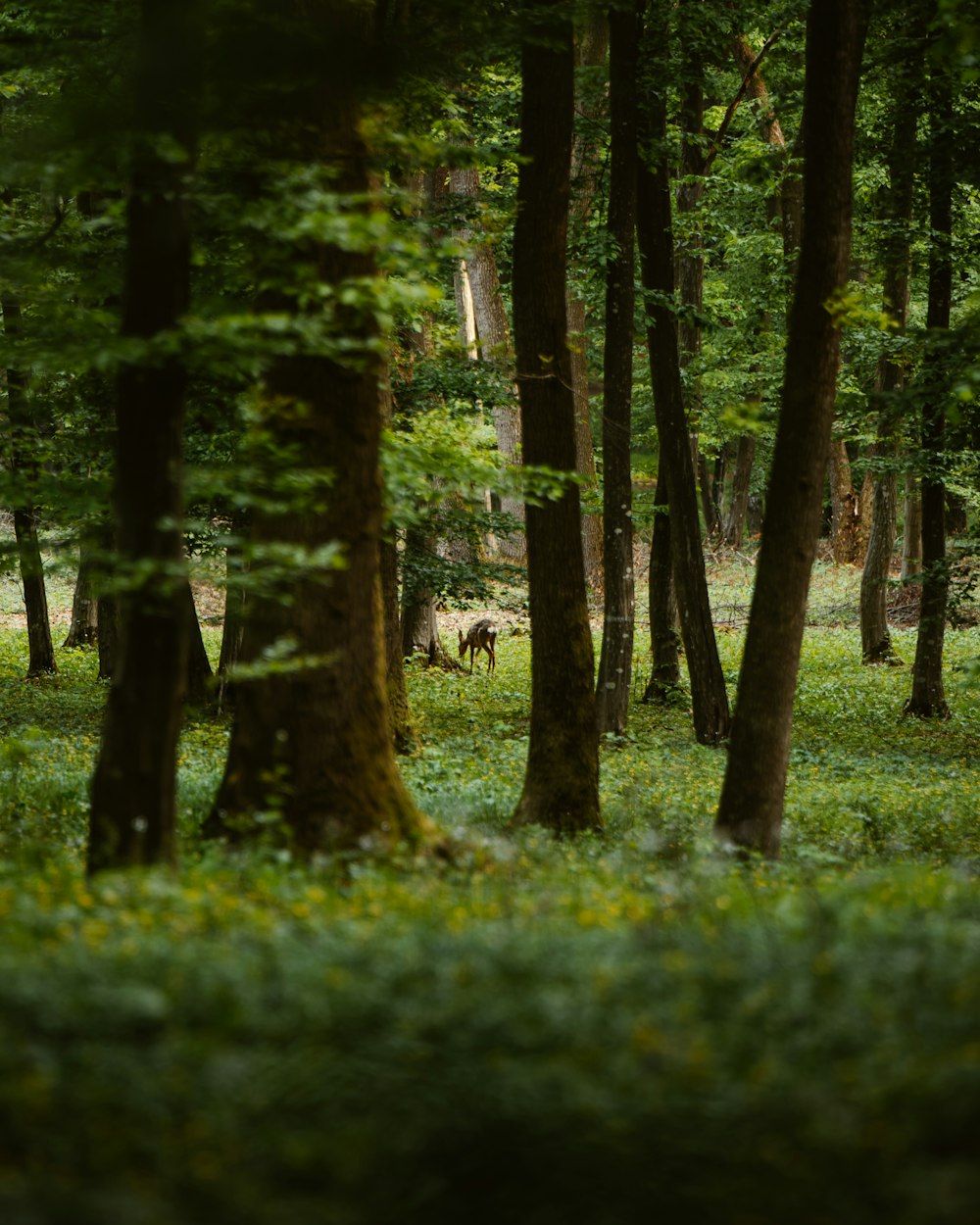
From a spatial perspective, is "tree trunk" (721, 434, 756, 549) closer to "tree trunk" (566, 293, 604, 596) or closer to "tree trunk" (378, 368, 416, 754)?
"tree trunk" (566, 293, 604, 596)

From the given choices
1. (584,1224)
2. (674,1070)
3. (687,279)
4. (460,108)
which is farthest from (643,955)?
(687,279)

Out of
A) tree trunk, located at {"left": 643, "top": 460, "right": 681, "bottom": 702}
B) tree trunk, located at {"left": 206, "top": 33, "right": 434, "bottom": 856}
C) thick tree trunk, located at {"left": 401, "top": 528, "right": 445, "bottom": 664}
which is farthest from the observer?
tree trunk, located at {"left": 643, "top": 460, "right": 681, "bottom": 702}

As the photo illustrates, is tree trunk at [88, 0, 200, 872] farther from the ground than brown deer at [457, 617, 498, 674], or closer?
farther from the ground

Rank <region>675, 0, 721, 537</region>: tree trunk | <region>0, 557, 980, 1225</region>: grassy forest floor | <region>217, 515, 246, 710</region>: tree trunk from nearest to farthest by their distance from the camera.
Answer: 1. <region>0, 557, 980, 1225</region>: grassy forest floor
2. <region>217, 515, 246, 710</region>: tree trunk
3. <region>675, 0, 721, 537</region>: tree trunk

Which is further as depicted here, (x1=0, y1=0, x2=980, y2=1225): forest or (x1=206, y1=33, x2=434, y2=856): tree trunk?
(x1=206, y1=33, x2=434, y2=856): tree trunk

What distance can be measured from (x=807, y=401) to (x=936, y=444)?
999 cm

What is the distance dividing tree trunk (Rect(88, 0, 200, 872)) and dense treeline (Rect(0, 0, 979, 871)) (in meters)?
0.02

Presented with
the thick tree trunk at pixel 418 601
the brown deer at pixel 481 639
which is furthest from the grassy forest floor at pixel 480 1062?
the brown deer at pixel 481 639

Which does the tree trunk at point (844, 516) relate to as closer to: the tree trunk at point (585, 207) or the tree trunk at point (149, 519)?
the tree trunk at point (585, 207)

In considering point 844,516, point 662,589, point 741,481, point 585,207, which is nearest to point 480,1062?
point 662,589

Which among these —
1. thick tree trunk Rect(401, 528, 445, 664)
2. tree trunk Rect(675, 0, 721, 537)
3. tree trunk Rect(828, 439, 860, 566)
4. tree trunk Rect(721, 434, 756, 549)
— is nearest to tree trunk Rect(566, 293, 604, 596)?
tree trunk Rect(675, 0, 721, 537)

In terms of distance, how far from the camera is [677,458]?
17.0m

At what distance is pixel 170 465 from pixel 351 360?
1459 millimetres

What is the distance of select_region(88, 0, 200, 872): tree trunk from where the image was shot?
602 centimetres
